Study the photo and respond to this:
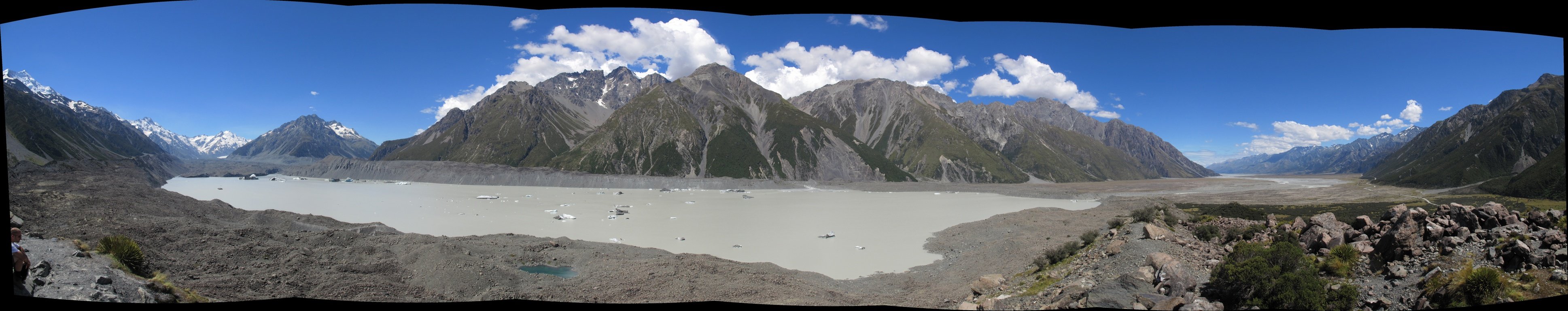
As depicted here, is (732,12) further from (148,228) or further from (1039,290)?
(148,228)

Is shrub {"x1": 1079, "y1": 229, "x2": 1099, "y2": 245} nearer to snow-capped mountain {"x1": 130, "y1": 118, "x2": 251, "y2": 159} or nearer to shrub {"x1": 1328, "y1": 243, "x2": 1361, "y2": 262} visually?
shrub {"x1": 1328, "y1": 243, "x2": 1361, "y2": 262}

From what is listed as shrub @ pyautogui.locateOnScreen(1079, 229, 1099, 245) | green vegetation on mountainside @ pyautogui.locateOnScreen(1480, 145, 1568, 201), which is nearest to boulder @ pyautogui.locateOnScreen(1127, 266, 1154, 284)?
green vegetation on mountainside @ pyautogui.locateOnScreen(1480, 145, 1568, 201)

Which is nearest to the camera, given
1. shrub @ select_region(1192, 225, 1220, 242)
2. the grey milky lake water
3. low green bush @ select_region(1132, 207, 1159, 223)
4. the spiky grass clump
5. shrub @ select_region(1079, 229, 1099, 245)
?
the spiky grass clump

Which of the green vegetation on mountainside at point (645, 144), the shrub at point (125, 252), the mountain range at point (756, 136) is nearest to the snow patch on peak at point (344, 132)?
the mountain range at point (756, 136)

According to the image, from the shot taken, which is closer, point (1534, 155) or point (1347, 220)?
point (1534, 155)

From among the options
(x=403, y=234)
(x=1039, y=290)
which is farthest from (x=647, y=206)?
(x=1039, y=290)

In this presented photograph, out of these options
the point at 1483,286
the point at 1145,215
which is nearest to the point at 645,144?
the point at 1145,215
